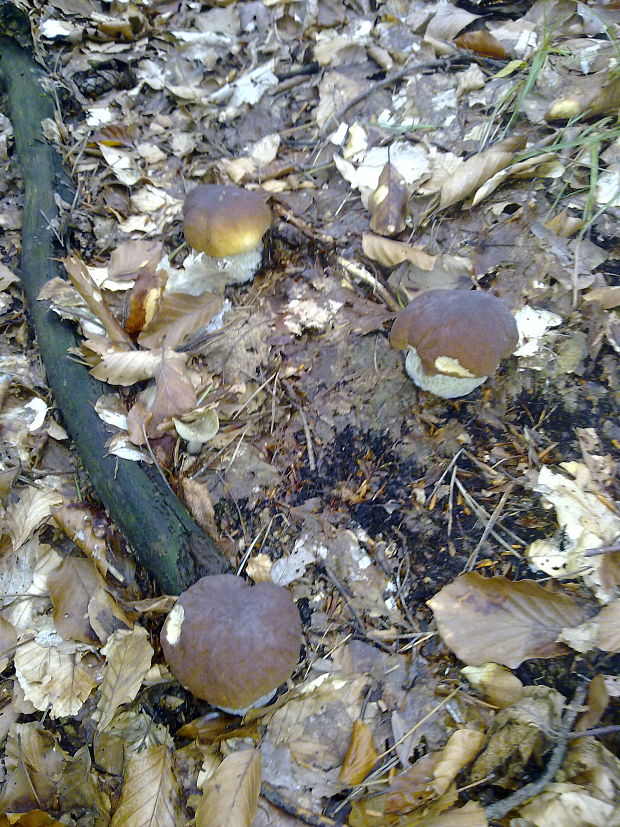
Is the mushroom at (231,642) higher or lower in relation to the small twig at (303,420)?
lower

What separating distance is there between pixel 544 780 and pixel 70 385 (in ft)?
8.87

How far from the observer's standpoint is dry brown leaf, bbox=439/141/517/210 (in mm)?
2904

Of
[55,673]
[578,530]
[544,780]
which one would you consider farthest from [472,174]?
[55,673]

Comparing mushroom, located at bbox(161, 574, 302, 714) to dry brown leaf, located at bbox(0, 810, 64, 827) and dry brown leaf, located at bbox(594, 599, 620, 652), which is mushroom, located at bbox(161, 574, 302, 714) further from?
dry brown leaf, located at bbox(594, 599, 620, 652)

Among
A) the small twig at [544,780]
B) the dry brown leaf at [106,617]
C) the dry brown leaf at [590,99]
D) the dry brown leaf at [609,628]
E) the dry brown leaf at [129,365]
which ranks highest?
the dry brown leaf at [590,99]

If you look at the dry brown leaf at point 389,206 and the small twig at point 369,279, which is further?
the dry brown leaf at point 389,206

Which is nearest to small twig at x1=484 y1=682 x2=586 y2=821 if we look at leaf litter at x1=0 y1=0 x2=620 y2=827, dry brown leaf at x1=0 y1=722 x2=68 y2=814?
leaf litter at x1=0 y1=0 x2=620 y2=827

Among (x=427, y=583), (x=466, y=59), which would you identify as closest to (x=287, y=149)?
(x=466, y=59)

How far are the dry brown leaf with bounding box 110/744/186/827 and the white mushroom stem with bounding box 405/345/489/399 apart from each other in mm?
1951

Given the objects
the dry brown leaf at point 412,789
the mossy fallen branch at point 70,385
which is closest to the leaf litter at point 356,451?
the dry brown leaf at point 412,789

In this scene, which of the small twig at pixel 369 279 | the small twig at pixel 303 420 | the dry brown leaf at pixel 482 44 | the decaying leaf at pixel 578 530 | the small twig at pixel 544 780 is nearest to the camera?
the small twig at pixel 544 780

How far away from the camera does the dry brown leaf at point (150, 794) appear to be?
1.94m

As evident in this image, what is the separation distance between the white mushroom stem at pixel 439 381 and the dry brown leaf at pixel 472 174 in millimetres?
1028

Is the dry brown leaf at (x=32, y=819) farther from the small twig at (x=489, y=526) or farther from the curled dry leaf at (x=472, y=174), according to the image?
the curled dry leaf at (x=472, y=174)
